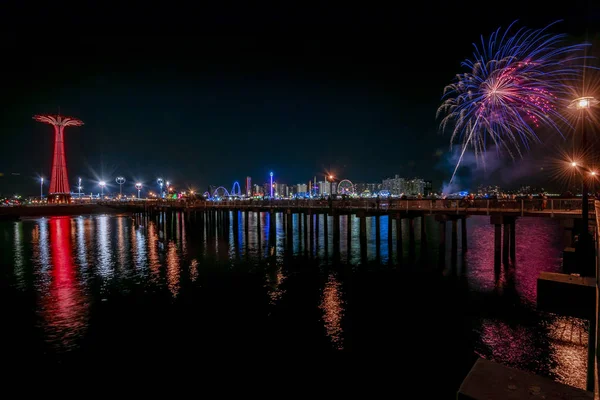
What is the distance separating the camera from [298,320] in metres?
16.2

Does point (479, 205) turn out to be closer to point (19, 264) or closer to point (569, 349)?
point (569, 349)

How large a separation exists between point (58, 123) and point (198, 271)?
10661 centimetres

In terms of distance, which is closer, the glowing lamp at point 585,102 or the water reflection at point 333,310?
the glowing lamp at point 585,102

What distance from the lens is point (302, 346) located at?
13.6 m

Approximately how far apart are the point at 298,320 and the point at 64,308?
1228 cm

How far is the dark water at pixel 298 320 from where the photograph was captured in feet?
40.0

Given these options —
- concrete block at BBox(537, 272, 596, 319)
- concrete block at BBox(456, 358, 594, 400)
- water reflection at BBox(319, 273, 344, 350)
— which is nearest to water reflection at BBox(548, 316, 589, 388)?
concrete block at BBox(537, 272, 596, 319)

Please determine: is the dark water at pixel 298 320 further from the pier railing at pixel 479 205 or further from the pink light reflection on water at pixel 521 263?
the pier railing at pixel 479 205

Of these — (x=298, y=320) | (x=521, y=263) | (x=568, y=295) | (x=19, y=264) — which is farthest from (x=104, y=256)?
(x=521, y=263)

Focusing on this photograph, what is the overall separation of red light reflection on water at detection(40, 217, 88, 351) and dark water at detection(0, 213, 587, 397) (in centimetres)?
9

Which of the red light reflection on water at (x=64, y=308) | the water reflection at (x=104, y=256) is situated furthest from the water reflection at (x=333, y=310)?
the water reflection at (x=104, y=256)

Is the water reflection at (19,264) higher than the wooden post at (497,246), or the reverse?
the wooden post at (497,246)

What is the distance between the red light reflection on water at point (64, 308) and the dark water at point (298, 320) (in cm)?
9

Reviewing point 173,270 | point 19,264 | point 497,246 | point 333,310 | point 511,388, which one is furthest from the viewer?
point 19,264
